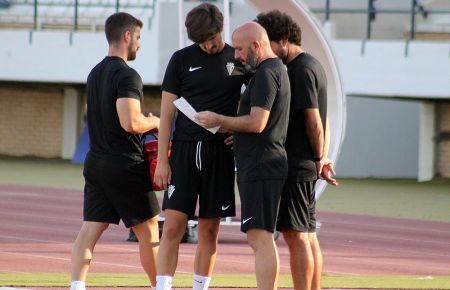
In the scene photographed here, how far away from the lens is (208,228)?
900 centimetres

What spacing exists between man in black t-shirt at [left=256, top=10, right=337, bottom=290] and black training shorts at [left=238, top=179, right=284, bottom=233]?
261mm

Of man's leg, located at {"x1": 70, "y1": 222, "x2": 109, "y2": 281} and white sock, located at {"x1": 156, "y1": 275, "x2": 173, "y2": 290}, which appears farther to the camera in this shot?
man's leg, located at {"x1": 70, "y1": 222, "x2": 109, "y2": 281}

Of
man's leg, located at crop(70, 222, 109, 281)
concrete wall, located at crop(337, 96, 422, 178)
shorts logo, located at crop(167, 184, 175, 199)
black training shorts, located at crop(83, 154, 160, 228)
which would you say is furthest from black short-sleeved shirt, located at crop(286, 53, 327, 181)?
concrete wall, located at crop(337, 96, 422, 178)

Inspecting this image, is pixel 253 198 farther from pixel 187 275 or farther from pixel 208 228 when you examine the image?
pixel 187 275

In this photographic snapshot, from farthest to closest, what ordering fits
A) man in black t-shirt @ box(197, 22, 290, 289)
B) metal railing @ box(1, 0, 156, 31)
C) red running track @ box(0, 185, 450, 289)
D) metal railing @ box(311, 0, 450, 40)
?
metal railing @ box(1, 0, 156, 31), metal railing @ box(311, 0, 450, 40), red running track @ box(0, 185, 450, 289), man in black t-shirt @ box(197, 22, 290, 289)

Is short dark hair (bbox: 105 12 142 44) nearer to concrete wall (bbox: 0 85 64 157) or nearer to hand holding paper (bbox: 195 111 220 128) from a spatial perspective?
hand holding paper (bbox: 195 111 220 128)

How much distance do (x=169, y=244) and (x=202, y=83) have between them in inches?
45.6

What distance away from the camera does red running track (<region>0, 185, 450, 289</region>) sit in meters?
12.5

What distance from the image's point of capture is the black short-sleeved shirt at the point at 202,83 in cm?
887

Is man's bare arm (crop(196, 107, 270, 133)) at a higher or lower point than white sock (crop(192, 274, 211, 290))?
higher

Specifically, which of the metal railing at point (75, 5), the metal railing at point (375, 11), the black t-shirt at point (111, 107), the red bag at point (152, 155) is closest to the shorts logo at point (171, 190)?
the red bag at point (152, 155)

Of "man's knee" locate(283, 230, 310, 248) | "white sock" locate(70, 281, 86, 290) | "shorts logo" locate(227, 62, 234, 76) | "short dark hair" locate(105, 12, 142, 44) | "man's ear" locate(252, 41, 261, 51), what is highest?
"short dark hair" locate(105, 12, 142, 44)

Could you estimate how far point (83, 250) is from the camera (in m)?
9.05

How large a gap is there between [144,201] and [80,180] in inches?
706
